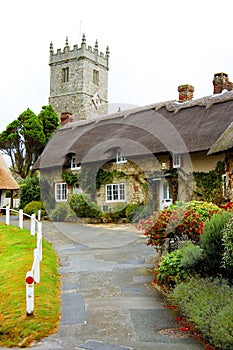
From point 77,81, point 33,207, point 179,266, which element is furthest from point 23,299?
point 77,81

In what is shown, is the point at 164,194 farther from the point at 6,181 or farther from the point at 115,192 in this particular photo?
the point at 6,181

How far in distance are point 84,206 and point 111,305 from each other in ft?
51.6

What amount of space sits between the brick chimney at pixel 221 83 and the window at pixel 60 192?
11943 mm

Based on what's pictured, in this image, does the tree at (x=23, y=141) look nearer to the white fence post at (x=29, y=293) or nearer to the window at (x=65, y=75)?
the window at (x=65, y=75)

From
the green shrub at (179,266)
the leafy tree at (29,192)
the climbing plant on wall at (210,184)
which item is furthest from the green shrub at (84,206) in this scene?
the green shrub at (179,266)

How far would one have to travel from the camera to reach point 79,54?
55812mm

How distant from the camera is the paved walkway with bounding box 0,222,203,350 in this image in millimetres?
5469

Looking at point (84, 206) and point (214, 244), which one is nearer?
point (214, 244)

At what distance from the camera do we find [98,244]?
46.2 feet

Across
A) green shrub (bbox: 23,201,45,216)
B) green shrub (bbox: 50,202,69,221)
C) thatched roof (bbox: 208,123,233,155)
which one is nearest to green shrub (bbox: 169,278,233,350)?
thatched roof (bbox: 208,123,233,155)

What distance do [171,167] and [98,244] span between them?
8811mm

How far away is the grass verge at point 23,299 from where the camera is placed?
583 cm

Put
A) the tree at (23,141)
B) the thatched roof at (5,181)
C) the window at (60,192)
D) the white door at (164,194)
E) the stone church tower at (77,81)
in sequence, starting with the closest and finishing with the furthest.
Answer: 1. the white door at (164,194)
2. the window at (60,192)
3. the thatched roof at (5,181)
4. the tree at (23,141)
5. the stone church tower at (77,81)

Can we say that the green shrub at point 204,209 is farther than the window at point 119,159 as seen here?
No
